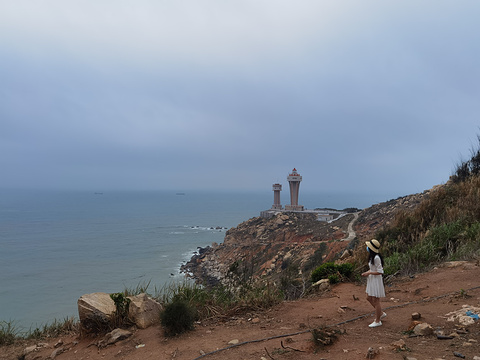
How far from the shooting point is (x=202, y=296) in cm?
718

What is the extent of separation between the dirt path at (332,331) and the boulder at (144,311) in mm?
231

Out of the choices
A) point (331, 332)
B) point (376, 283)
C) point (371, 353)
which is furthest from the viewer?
point (376, 283)

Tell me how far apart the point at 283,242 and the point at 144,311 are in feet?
104

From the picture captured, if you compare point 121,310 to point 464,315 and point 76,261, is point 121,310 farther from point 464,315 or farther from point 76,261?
point 76,261

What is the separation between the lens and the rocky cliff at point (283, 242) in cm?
2858

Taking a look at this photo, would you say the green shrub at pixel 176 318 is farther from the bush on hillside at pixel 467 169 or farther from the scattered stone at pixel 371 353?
the bush on hillside at pixel 467 169

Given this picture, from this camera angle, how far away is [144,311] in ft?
21.6

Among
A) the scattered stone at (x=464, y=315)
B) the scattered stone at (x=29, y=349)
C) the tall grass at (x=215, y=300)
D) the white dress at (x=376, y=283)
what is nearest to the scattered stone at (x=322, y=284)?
the tall grass at (x=215, y=300)

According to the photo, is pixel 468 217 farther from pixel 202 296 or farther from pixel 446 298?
pixel 202 296

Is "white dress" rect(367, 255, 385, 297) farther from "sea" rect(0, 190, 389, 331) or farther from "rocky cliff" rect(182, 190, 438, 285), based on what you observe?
"rocky cliff" rect(182, 190, 438, 285)

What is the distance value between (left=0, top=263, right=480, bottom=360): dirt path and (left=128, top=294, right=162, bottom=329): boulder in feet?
0.76

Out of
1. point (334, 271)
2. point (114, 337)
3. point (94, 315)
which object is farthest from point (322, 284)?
point (94, 315)

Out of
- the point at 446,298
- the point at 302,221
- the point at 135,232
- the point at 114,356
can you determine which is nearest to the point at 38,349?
the point at 114,356

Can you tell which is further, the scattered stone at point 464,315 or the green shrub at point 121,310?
the green shrub at point 121,310
